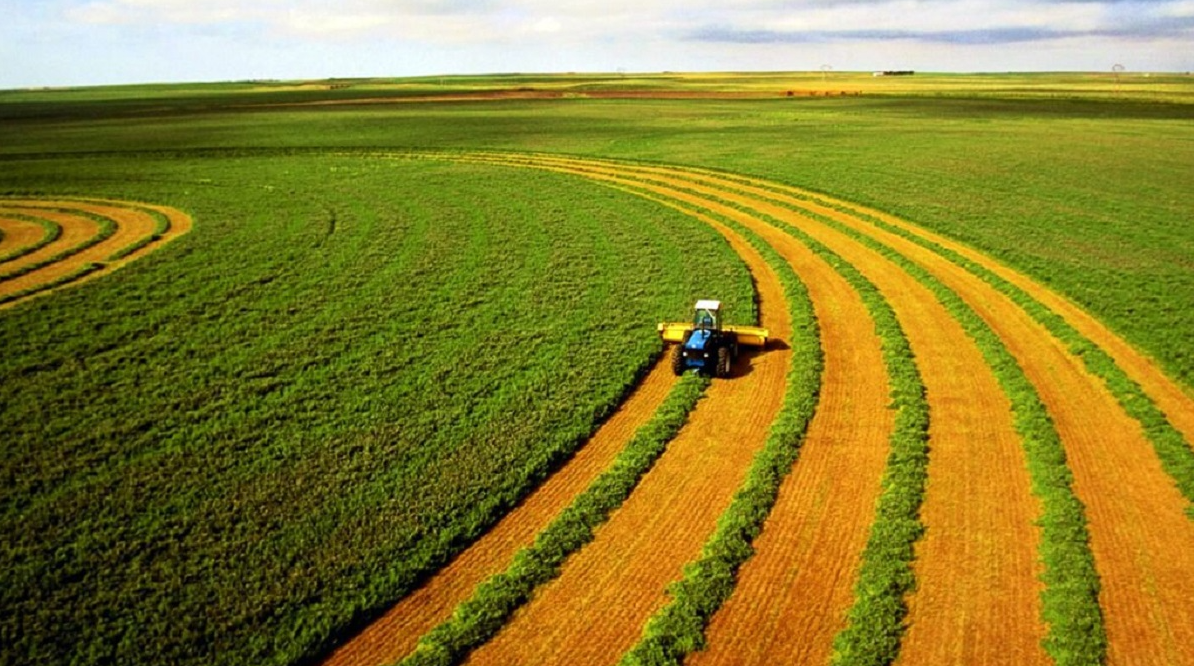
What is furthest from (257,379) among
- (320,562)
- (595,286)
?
(595,286)

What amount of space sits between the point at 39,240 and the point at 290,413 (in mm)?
30420

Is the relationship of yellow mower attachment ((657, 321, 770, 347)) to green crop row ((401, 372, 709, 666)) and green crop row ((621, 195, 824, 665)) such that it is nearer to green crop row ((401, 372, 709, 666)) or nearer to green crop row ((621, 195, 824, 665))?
green crop row ((621, 195, 824, 665))

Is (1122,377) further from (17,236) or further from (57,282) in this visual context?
(17,236)

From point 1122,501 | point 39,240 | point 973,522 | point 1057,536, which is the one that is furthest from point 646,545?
point 39,240

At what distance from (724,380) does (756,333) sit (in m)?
2.53

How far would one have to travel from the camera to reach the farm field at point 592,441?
12.6 m

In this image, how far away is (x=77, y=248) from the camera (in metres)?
37.9

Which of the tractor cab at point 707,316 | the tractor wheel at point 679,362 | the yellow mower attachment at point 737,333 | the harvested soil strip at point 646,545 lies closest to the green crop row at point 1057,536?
the harvested soil strip at point 646,545

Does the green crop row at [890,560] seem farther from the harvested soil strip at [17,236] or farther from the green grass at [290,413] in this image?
the harvested soil strip at [17,236]

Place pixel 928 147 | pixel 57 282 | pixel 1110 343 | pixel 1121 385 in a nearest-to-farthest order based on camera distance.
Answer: pixel 1121 385, pixel 1110 343, pixel 57 282, pixel 928 147

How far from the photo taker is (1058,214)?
44562 millimetres

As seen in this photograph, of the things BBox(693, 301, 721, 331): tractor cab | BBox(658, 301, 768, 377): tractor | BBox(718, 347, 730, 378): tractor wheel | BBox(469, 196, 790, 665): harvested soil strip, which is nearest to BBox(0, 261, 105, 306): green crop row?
BBox(658, 301, 768, 377): tractor

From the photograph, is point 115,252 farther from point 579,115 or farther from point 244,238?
point 579,115

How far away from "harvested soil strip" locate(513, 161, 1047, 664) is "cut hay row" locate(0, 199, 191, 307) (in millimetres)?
34708
